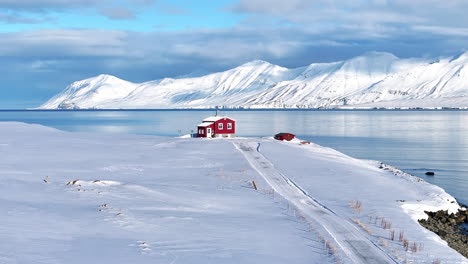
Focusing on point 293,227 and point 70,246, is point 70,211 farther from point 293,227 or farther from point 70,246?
point 293,227

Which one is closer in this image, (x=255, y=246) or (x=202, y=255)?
(x=202, y=255)

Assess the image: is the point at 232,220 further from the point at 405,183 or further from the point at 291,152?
the point at 291,152

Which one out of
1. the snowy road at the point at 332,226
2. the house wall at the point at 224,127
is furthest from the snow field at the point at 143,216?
the house wall at the point at 224,127

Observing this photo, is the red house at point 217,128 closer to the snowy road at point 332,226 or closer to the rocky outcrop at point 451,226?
the snowy road at point 332,226

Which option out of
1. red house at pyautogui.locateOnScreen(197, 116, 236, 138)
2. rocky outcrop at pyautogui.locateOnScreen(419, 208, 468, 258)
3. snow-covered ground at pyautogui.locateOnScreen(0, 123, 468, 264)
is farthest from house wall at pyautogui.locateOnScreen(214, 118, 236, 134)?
rocky outcrop at pyautogui.locateOnScreen(419, 208, 468, 258)

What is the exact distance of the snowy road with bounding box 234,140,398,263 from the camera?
1991cm

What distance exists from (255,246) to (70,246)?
6.90 m

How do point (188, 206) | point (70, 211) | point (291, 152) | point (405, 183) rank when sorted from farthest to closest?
point (291, 152) → point (405, 183) → point (188, 206) → point (70, 211)

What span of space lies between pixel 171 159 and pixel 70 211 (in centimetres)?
2777

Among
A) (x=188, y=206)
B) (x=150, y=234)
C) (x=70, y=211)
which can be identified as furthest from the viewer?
(x=188, y=206)

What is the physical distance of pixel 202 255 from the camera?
61.4 ft

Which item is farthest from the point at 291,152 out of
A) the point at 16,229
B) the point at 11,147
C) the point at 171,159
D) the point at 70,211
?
the point at 16,229

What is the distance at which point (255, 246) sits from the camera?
20.6 m

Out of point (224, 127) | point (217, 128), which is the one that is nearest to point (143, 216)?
point (217, 128)
